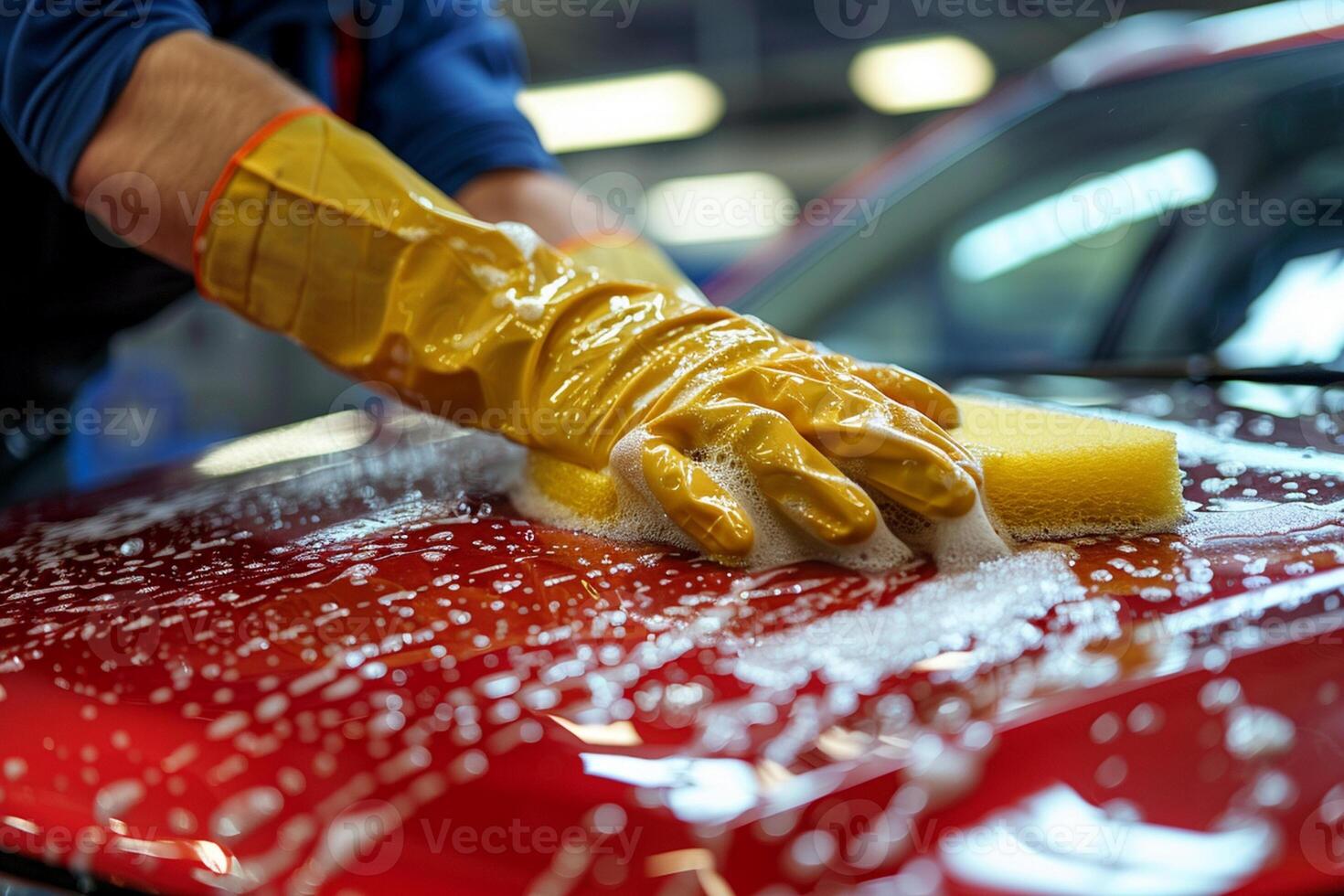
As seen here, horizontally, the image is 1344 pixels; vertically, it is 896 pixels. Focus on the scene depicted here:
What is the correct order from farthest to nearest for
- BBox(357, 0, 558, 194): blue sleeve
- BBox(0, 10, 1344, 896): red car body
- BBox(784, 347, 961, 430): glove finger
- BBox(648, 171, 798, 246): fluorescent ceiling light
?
BBox(648, 171, 798, 246): fluorescent ceiling light, BBox(357, 0, 558, 194): blue sleeve, BBox(784, 347, 961, 430): glove finger, BBox(0, 10, 1344, 896): red car body

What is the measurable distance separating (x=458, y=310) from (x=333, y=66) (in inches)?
30.7

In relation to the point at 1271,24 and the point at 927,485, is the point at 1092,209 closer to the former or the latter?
the point at 1271,24

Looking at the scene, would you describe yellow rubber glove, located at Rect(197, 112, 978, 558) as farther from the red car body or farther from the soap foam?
the red car body

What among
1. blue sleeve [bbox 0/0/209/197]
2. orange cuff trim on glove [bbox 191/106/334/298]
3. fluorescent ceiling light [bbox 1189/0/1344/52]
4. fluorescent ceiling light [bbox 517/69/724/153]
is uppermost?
fluorescent ceiling light [bbox 1189/0/1344/52]

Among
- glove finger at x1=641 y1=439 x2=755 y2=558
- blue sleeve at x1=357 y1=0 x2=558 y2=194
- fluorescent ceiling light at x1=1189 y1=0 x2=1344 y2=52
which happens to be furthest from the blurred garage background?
glove finger at x1=641 y1=439 x2=755 y2=558

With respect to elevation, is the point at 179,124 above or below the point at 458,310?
above

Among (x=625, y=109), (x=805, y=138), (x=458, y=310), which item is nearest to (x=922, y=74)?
(x=805, y=138)

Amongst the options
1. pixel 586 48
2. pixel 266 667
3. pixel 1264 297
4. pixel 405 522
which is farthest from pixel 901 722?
pixel 586 48

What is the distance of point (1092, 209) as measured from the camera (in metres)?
1.53

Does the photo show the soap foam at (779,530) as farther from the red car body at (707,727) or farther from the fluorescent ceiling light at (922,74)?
the fluorescent ceiling light at (922,74)

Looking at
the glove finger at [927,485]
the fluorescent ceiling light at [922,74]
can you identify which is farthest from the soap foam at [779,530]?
the fluorescent ceiling light at [922,74]

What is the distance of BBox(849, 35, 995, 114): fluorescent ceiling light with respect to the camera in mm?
8031

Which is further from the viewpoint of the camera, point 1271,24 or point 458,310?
point 1271,24

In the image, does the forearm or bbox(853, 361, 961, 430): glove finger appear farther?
the forearm
